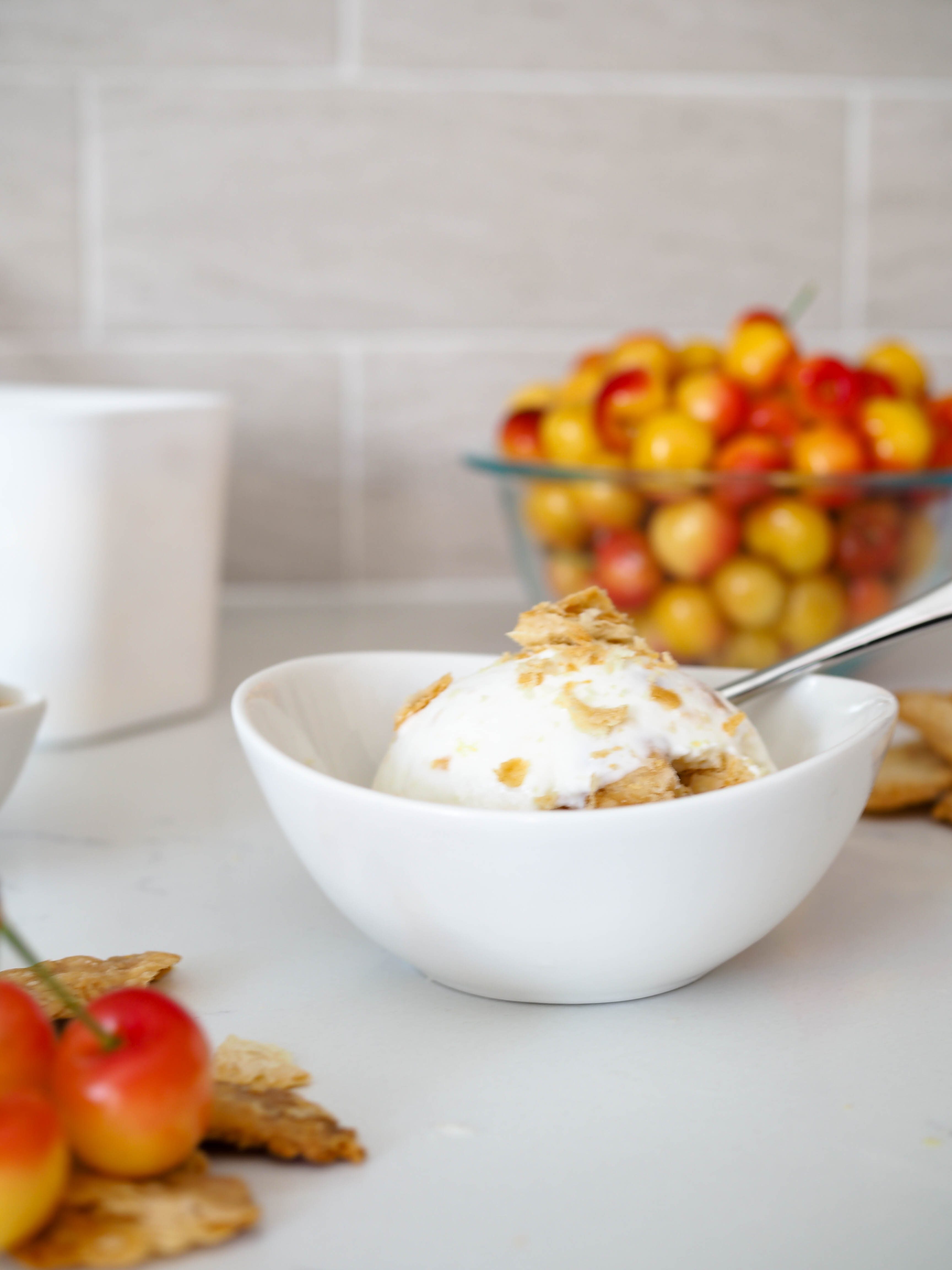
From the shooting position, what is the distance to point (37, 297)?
116cm

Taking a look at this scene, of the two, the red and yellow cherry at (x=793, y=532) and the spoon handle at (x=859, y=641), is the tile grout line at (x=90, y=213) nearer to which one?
the red and yellow cherry at (x=793, y=532)

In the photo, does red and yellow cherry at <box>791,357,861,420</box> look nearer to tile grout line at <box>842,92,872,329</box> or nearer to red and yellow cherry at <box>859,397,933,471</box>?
red and yellow cherry at <box>859,397,933,471</box>

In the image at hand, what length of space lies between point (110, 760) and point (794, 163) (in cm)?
87

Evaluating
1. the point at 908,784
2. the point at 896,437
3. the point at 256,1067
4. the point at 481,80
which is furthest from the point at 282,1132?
the point at 481,80

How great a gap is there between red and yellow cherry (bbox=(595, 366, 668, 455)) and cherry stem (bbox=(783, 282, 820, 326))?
333 mm

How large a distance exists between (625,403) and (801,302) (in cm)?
39

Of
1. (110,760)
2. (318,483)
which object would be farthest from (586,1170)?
(318,483)

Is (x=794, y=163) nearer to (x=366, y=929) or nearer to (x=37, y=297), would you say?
(x=37, y=297)

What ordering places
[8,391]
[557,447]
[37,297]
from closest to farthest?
[557,447]
[8,391]
[37,297]

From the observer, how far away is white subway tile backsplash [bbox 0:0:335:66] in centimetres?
111

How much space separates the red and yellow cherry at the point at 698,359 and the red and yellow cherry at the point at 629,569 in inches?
5.7

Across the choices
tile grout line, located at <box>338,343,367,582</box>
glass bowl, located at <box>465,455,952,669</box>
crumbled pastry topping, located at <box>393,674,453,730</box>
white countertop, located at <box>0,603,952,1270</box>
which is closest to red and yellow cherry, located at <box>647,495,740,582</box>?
glass bowl, located at <box>465,455,952,669</box>

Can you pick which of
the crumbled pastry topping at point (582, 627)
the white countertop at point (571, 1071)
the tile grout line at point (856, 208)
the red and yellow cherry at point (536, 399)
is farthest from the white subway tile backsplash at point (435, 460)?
the crumbled pastry topping at point (582, 627)

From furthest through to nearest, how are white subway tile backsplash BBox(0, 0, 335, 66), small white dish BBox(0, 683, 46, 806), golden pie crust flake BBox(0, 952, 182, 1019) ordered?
1. white subway tile backsplash BBox(0, 0, 335, 66)
2. small white dish BBox(0, 683, 46, 806)
3. golden pie crust flake BBox(0, 952, 182, 1019)
